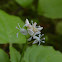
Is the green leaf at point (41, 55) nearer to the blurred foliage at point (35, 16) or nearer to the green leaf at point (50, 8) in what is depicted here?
the blurred foliage at point (35, 16)

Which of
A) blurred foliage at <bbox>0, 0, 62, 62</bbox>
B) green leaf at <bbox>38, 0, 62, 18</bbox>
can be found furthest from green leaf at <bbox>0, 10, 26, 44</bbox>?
green leaf at <bbox>38, 0, 62, 18</bbox>

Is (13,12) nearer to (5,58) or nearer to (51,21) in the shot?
(51,21)

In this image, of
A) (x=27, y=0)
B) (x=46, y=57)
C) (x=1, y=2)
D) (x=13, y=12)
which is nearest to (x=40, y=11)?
(x=27, y=0)

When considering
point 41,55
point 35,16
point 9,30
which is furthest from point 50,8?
point 41,55

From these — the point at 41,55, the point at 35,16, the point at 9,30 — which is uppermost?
the point at 35,16

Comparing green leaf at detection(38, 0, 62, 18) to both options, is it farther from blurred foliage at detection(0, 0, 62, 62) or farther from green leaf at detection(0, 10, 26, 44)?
green leaf at detection(0, 10, 26, 44)

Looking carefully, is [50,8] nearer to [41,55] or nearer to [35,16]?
[35,16]
